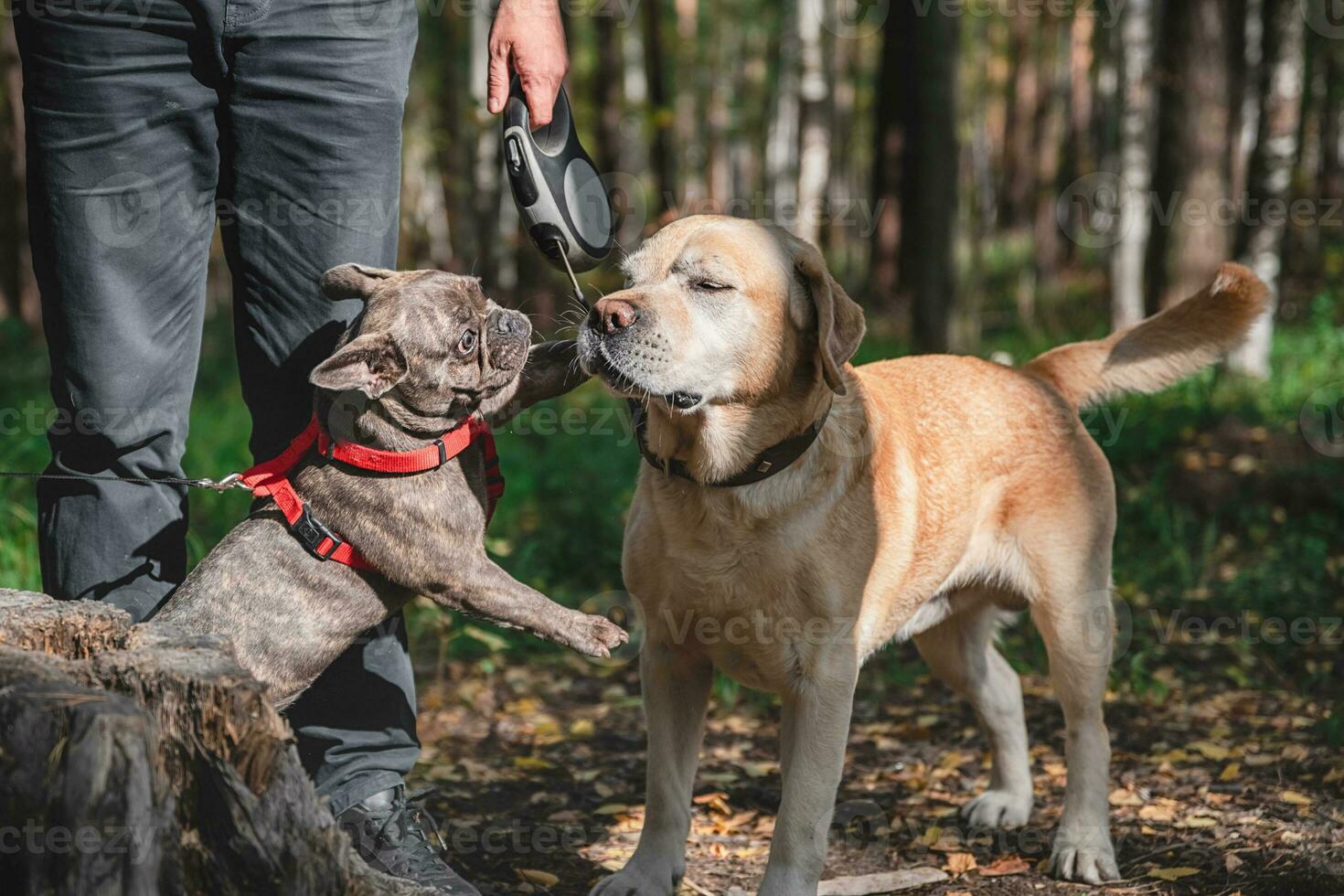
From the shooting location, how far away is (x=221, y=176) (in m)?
3.70

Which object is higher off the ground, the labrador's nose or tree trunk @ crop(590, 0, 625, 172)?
tree trunk @ crop(590, 0, 625, 172)

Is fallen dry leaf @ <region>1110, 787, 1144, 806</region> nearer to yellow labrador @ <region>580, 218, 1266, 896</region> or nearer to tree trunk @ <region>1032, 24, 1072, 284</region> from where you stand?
yellow labrador @ <region>580, 218, 1266, 896</region>

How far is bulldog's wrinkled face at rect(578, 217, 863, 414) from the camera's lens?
3.48 meters

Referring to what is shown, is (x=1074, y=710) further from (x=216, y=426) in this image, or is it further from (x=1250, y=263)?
(x=216, y=426)

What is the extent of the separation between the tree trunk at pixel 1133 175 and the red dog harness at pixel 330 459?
28.1 ft

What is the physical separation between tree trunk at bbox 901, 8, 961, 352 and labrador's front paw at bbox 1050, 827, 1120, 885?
6105 mm

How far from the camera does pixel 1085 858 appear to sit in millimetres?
4059

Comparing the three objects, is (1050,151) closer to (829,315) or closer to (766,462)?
(829,315)

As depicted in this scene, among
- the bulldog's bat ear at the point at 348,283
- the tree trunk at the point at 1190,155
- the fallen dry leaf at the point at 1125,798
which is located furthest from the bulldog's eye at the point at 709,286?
the tree trunk at the point at 1190,155

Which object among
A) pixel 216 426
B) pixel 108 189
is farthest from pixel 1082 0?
pixel 108 189

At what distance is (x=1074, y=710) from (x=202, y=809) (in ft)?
9.47

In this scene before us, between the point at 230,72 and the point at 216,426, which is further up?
the point at 230,72

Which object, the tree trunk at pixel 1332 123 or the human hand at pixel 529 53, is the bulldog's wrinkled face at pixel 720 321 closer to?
the human hand at pixel 529 53
